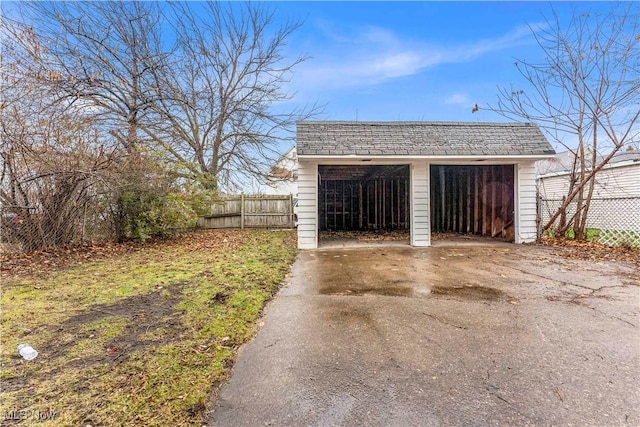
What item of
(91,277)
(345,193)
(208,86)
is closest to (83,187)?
(91,277)

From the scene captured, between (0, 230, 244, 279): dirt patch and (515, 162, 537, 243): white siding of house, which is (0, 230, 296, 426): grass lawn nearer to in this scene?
(0, 230, 244, 279): dirt patch

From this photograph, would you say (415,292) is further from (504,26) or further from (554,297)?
(504,26)

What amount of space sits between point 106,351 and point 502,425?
277 centimetres

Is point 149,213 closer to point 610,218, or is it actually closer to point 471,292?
point 471,292

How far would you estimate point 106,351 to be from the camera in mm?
2453

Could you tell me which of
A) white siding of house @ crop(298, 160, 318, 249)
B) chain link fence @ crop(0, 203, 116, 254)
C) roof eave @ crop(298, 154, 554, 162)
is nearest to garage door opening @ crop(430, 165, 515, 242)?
roof eave @ crop(298, 154, 554, 162)

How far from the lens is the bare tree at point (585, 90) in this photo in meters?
7.43

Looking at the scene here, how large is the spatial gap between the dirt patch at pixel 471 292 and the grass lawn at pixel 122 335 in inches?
88.7

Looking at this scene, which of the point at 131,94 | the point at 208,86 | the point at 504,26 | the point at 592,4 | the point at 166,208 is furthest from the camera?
the point at 208,86

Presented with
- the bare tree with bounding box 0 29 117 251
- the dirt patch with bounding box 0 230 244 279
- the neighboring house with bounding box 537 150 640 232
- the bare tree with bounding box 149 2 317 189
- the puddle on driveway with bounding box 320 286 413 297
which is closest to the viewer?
the puddle on driveway with bounding box 320 286 413 297

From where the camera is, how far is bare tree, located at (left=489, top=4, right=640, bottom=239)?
7430 mm

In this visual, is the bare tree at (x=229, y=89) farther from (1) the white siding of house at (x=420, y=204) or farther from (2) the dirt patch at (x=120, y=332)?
(2) the dirt patch at (x=120, y=332)

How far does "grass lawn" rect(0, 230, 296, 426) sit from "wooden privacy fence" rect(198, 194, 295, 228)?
7.42 metres

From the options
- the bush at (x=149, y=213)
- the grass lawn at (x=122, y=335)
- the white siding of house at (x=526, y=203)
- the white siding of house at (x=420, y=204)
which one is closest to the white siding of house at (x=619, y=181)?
the white siding of house at (x=526, y=203)
